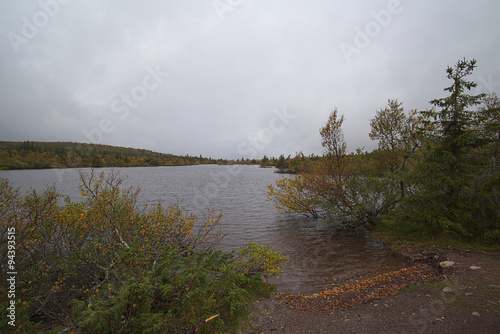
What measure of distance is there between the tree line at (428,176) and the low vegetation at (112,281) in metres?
8.56

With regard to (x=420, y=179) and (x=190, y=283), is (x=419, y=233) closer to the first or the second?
(x=420, y=179)

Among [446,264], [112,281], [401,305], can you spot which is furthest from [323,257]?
[112,281]

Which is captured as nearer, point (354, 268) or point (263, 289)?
point (263, 289)

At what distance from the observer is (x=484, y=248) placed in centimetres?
884

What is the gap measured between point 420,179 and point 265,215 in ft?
40.5

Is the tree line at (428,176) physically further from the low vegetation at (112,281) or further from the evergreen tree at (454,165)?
the low vegetation at (112,281)

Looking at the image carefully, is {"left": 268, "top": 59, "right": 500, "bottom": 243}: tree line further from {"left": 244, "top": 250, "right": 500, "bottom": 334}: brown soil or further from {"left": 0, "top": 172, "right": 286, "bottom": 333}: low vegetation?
{"left": 0, "top": 172, "right": 286, "bottom": 333}: low vegetation

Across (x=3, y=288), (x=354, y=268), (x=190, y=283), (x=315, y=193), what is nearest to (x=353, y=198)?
(x=315, y=193)

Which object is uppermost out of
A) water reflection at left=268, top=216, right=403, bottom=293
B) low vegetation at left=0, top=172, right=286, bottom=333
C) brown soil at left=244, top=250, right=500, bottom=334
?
low vegetation at left=0, top=172, right=286, bottom=333

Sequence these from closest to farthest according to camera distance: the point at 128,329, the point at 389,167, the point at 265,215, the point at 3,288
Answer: the point at 128,329 < the point at 3,288 < the point at 389,167 < the point at 265,215

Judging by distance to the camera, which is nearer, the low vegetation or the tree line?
the low vegetation

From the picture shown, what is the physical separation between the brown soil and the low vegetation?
1.03 meters

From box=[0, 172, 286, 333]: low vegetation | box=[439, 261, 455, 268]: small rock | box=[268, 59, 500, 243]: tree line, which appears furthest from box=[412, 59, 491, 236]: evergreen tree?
box=[0, 172, 286, 333]: low vegetation

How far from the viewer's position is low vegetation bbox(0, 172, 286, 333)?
4.29 m
